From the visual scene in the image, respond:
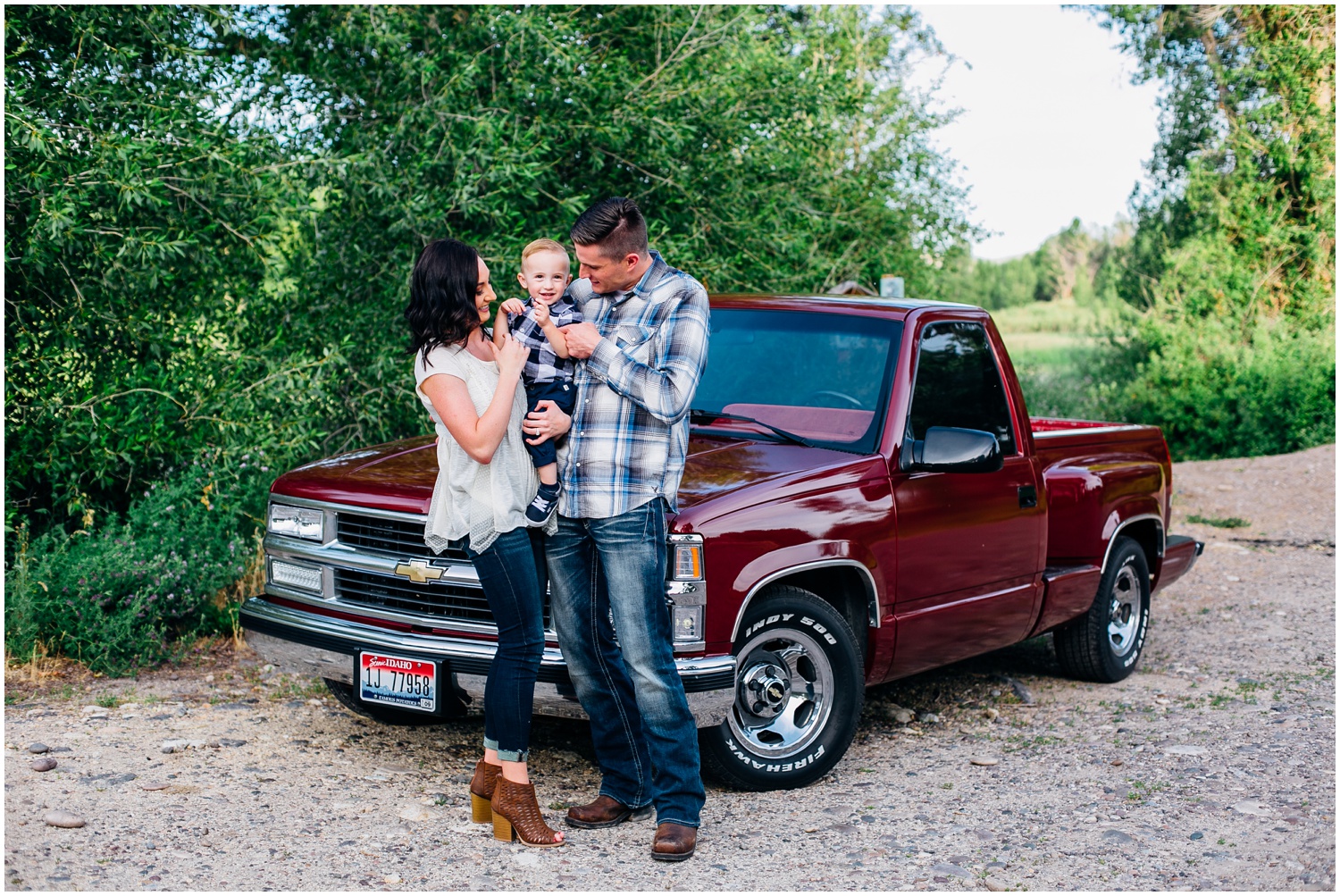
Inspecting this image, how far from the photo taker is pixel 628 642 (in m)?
4.25

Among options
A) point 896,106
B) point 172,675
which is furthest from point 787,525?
point 896,106

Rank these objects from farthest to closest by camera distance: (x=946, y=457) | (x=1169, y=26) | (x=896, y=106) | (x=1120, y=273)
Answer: (x=1120, y=273) → (x=1169, y=26) → (x=896, y=106) → (x=946, y=457)

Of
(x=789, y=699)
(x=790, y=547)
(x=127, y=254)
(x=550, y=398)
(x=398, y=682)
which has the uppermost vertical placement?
(x=127, y=254)

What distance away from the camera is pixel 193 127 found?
7934mm

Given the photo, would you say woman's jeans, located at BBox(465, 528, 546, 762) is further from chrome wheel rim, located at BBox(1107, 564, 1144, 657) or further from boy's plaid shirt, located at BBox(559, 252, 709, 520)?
chrome wheel rim, located at BBox(1107, 564, 1144, 657)

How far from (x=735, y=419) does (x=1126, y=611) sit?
3102 millimetres

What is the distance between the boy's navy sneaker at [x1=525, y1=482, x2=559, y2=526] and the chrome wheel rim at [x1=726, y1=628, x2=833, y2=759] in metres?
1.07

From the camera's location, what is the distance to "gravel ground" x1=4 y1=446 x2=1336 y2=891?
166 inches

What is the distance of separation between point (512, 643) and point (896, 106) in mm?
14145

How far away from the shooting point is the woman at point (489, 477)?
4102 mm

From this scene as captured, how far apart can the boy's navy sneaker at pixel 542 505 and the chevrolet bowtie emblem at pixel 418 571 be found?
2.21ft

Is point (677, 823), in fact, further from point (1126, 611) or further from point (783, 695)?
point (1126, 611)

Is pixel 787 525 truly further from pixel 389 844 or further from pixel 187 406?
pixel 187 406

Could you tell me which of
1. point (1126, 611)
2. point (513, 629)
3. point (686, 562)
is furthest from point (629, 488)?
point (1126, 611)
